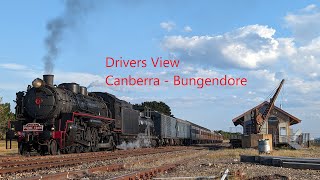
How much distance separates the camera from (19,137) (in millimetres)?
22109

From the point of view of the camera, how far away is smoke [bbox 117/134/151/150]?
106ft

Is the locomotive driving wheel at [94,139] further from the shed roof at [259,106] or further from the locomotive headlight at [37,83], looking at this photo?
the shed roof at [259,106]

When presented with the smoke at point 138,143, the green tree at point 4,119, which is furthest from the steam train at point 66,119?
the green tree at point 4,119

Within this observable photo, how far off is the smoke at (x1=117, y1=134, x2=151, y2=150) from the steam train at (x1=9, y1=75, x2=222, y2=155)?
0.38 m

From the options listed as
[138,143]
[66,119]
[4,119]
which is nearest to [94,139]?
[66,119]

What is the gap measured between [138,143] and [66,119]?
Answer: 14.0 metres

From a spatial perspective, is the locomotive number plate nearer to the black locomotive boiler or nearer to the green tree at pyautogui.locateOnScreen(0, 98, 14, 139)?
the black locomotive boiler

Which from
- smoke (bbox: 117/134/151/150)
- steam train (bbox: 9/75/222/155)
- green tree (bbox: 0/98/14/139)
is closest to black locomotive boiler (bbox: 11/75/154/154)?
steam train (bbox: 9/75/222/155)

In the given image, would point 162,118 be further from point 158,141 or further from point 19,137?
point 19,137

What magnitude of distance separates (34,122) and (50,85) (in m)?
2.19

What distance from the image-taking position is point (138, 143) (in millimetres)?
36031

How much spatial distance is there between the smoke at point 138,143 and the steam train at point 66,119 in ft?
1.23

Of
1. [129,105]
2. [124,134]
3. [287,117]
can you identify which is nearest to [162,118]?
[129,105]

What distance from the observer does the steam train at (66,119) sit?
2216 cm
